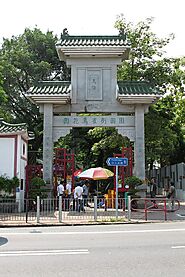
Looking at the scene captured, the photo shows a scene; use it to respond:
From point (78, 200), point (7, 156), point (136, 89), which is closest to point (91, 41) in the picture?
point (136, 89)

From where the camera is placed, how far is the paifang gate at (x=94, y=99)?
21344 mm

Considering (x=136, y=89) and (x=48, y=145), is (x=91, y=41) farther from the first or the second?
(x=48, y=145)

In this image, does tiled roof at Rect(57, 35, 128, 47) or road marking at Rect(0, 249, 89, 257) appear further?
tiled roof at Rect(57, 35, 128, 47)

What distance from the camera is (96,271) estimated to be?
741 centimetres

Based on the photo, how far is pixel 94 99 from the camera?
71.3 feet

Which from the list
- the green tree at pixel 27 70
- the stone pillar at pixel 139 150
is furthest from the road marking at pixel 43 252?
the green tree at pixel 27 70

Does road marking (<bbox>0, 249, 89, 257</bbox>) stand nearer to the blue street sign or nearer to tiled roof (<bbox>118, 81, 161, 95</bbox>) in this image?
the blue street sign

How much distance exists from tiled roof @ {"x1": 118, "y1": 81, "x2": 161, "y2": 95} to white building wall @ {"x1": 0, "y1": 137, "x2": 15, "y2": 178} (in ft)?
→ 20.5

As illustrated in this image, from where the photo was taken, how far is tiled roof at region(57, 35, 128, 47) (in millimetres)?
21266

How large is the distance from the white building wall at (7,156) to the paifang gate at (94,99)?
1.65 meters

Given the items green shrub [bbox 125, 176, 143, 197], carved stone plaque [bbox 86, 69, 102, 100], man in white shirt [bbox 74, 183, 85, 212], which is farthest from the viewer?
carved stone plaque [bbox 86, 69, 102, 100]

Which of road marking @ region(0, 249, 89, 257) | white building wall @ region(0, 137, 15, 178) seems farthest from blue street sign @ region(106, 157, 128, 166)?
road marking @ region(0, 249, 89, 257)

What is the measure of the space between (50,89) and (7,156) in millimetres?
4186

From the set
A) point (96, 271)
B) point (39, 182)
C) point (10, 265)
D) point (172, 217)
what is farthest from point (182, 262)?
point (39, 182)
